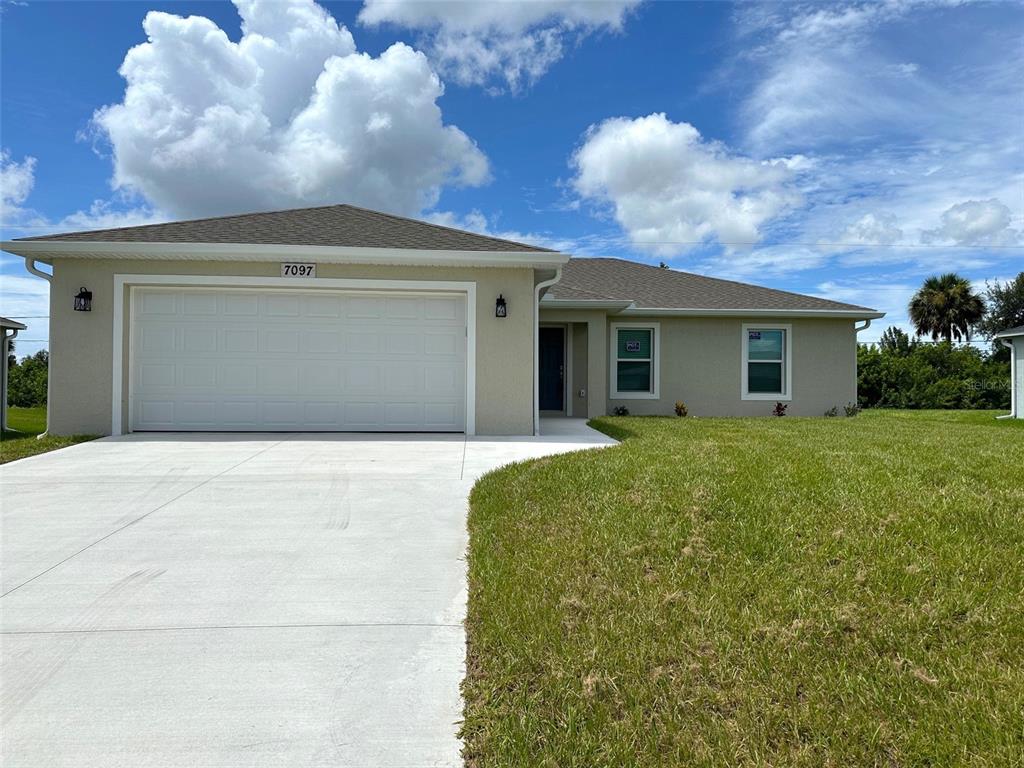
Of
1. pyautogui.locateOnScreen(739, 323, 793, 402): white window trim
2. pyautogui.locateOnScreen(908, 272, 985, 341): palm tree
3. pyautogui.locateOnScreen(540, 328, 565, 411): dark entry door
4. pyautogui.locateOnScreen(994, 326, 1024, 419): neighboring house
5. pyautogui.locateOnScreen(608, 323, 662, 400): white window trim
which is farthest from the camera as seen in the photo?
pyautogui.locateOnScreen(908, 272, 985, 341): palm tree

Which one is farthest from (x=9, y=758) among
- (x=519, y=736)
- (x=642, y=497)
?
(x=642, y=497)

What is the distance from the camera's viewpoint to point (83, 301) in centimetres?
936

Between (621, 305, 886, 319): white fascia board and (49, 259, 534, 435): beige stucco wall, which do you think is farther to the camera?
(621, 305, 886, 319): white fascia board

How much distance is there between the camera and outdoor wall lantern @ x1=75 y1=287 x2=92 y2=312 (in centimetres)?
934

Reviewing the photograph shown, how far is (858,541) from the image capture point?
3.67 meters

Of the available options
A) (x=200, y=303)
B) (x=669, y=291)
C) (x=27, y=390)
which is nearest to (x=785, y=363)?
(x=669, y=291)

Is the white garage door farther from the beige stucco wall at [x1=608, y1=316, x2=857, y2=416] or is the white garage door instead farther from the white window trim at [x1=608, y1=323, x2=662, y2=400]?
the beige stucco wall at [x1=608, y1=316, x2=857, y2=416]

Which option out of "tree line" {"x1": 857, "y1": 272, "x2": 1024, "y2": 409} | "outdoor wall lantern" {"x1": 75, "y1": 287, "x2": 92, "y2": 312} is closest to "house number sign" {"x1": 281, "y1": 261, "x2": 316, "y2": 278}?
"outdoor wall lantern" {"x1": 75, "y1": 287, "x2": 92, "y2": 312}

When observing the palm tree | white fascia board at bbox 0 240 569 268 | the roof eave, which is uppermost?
the palm tree

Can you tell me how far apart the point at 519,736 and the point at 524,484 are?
353cm

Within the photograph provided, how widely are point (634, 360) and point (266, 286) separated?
8335mm

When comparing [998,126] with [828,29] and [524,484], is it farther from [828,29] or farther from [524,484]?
[524,484]

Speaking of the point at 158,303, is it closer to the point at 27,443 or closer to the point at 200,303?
the point at 200,303

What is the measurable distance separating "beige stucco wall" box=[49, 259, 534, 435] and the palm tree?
32960 millimetres
